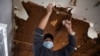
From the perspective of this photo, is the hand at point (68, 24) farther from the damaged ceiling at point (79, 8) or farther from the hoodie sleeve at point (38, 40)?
the hoodie sleeve at point (38, 40)

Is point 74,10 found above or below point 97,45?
above

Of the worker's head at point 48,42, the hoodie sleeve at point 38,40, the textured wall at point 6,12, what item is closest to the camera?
the hoodie sleeve at point 38,40

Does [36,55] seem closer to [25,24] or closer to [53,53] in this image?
[53,53]

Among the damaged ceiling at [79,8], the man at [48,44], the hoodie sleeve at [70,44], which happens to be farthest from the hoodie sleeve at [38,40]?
the damaged ceiling at [79,8]

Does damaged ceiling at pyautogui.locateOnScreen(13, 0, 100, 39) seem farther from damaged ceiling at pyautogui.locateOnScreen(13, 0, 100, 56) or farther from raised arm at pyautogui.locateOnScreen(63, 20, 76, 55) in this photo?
raised arm at pyautogui.locateOnScreen(63, 20, 76, 55)

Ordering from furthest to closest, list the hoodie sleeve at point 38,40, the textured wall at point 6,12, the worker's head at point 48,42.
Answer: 1. the textured wall at point 6,12
2. the worker's head at point 48,42
3. the hoodie sleeve at point 38,40

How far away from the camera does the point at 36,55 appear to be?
6.61 ft

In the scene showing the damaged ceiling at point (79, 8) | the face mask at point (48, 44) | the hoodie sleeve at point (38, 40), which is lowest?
the face mask at point (48, 44)

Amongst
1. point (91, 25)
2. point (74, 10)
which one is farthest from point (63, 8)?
point (91, 25)

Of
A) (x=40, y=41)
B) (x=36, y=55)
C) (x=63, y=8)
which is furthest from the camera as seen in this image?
(x=63, y=8)

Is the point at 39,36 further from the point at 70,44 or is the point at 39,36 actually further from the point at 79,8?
the point at 79,8

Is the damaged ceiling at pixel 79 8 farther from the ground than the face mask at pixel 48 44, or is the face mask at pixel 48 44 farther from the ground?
the damaged ceiling at pixel 79 8

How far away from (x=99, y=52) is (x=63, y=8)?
0.56 meters

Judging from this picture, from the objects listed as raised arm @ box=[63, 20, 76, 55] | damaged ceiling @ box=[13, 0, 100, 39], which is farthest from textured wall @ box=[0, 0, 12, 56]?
raised arm @ box=[63, 20, 76, 55]
